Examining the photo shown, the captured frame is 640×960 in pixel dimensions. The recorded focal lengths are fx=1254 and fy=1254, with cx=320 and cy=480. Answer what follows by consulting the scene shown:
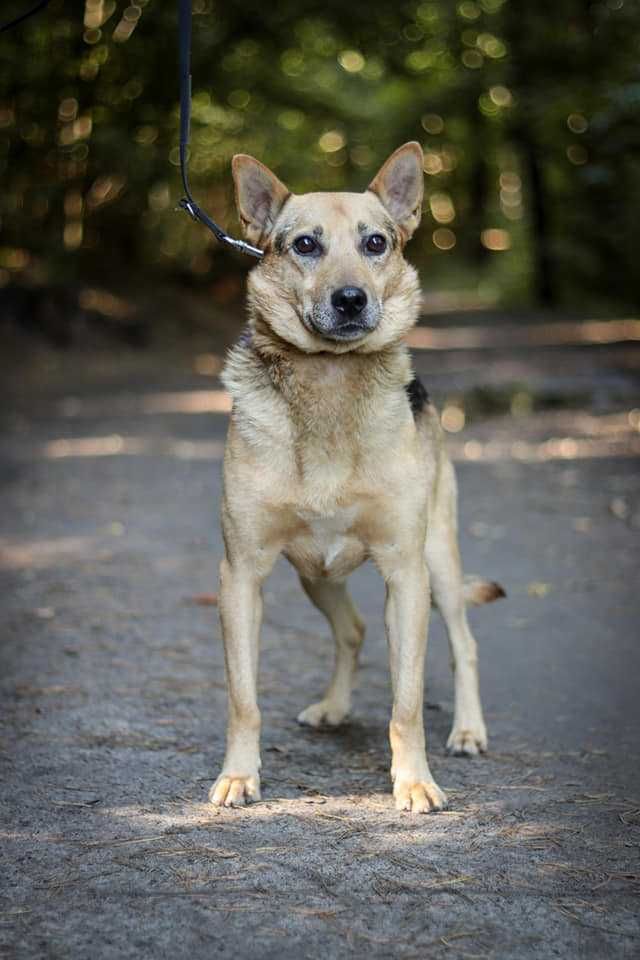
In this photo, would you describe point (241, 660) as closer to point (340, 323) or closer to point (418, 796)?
point (418, 796)

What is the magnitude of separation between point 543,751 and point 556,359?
17.2 m

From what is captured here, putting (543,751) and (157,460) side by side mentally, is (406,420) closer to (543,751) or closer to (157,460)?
(543,751)

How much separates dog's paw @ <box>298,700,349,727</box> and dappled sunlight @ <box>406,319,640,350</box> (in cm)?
1791

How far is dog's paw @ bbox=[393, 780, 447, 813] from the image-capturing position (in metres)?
4.18

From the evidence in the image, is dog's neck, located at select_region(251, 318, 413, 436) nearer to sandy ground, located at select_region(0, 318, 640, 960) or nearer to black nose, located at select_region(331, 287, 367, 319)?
black nose, located at select_region(331, 287, 367, 319)

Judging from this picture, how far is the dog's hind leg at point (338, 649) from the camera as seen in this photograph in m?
5.24

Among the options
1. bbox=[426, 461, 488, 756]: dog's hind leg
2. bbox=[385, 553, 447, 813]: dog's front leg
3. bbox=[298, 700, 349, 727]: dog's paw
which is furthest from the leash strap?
bbox=[298, 700, 349, 727]: dog's paw

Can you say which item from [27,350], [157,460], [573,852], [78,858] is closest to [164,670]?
[78,858]

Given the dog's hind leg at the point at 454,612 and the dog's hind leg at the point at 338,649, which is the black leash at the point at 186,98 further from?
the dog's hind leg at the point at 338,649

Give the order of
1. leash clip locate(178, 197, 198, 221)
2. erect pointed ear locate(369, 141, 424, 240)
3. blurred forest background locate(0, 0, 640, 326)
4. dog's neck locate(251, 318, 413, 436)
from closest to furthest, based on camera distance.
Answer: dog's neck locate(251, 318, 413, 436) → erect pointed ear locate(369, 141, 424, 240) → leash clip locate(178, 197, 198, 221) → blurred forest background locate(0, 0, 640, 326)

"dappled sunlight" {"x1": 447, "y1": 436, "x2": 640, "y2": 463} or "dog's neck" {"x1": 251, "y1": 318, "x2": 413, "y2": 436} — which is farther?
"dappled sunlight" {"x1": 447, "y1": 436, "x2": 640, "y2": 463}

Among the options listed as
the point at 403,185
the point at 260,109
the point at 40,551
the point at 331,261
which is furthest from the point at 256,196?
the point at 260,109

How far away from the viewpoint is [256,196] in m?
4.73

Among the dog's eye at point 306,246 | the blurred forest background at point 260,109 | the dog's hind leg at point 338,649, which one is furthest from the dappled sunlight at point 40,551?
the blurred forest background at point 260,109
